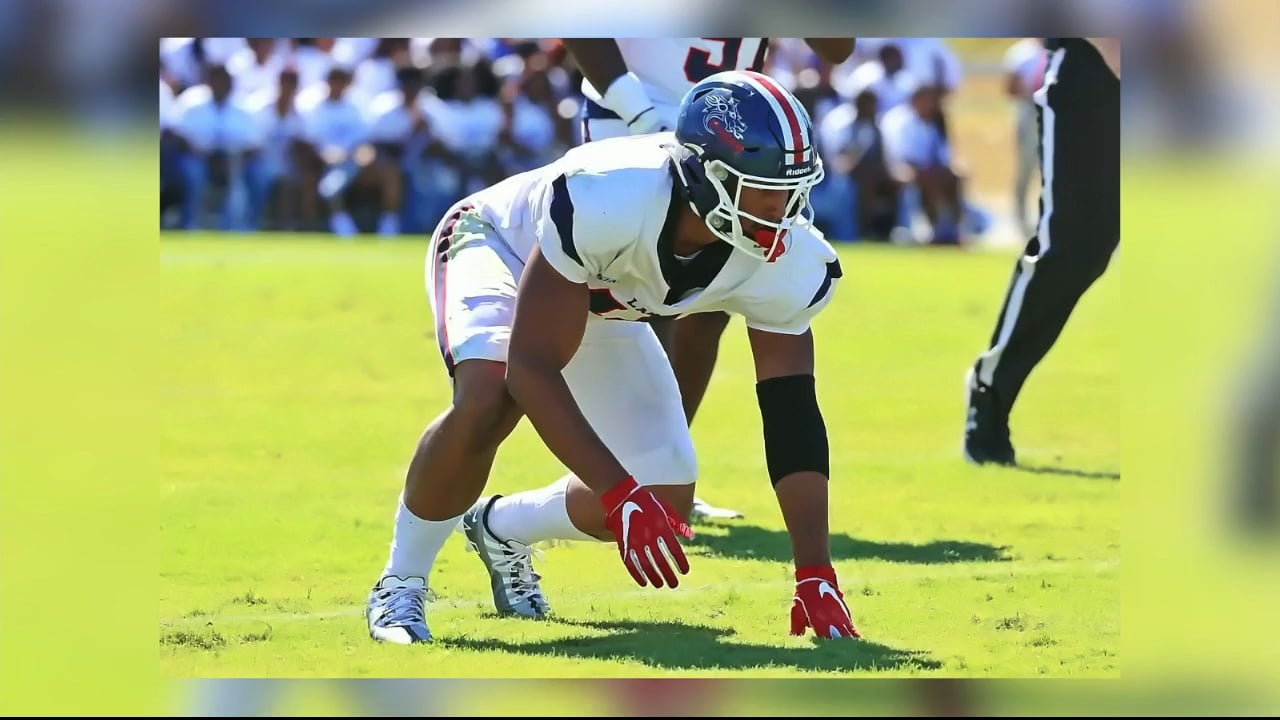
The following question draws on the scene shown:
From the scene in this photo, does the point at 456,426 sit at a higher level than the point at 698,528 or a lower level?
higher

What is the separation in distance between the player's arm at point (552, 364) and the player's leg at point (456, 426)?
0.32 metres

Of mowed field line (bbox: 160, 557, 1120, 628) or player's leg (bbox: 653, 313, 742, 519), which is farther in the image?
player's leg (bbox: 653, 313, 742, 519)

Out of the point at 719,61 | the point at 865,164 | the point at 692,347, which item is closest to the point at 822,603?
the point at 692,347

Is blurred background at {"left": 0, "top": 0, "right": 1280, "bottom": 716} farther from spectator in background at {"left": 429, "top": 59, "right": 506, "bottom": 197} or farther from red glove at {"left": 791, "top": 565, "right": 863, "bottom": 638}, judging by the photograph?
spectator in background at {"left": 429, "top": 59, "right": 506, "bottom": 197}

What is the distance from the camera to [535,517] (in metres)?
6.20

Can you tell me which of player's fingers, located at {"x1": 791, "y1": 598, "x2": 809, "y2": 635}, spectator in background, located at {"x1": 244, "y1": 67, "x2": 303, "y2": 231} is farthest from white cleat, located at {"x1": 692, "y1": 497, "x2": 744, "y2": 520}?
spectator in background, located at {"x1": 244, "y1": 67, "x2": 303, "y2": 231}

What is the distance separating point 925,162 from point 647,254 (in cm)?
1301

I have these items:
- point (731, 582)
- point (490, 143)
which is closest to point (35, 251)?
point (731, 582)

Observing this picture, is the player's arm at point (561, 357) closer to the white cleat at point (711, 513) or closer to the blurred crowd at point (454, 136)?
the white cleat at point (711, 513)

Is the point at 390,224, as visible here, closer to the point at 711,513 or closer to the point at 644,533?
the point at 711,513

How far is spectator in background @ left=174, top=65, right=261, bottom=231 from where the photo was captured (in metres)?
17.3

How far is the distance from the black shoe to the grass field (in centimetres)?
14

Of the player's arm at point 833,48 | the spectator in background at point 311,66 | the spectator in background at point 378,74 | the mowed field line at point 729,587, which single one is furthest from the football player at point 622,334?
the spectator in background at point 378,74

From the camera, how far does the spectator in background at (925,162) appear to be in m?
18.0
